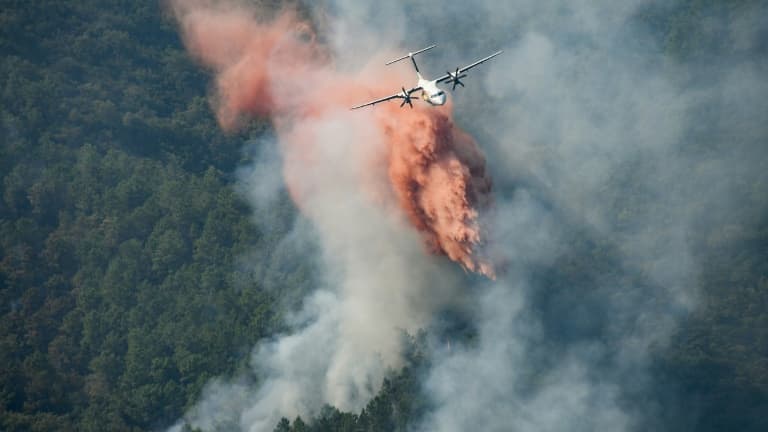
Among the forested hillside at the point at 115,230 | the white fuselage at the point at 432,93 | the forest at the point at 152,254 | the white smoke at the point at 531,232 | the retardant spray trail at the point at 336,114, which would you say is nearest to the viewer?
the white fuselage at the point at 432,93

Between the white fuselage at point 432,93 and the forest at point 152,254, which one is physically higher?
the forest at point 152,254

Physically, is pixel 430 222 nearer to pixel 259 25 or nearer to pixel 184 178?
pixel 259 25

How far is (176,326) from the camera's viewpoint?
120938mm

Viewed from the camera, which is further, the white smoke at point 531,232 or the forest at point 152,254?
the forest at point 152,254

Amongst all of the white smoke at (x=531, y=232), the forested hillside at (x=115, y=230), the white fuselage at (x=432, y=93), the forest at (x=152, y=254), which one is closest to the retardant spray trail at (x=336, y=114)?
the white fuselage at (x=432, y=93)

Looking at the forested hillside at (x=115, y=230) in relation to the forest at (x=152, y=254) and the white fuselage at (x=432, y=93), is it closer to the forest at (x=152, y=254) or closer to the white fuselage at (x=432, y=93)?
the forest at (x=152, y=254)

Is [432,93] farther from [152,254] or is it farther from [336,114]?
[152,254]

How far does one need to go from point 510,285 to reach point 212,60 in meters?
40.6

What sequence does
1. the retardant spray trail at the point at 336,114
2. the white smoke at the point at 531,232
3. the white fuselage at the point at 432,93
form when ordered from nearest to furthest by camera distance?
the white fuselage at the point at 432,93 → the retardant spray trail at the point at 336,114 → the white smoke at the point at 531,232

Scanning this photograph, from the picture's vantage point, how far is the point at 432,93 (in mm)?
89250

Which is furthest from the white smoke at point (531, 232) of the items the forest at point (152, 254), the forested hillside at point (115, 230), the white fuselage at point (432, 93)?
the white fuselage at point (432, 93)

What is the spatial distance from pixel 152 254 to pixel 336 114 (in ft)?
98.9

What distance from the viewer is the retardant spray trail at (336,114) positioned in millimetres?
90000

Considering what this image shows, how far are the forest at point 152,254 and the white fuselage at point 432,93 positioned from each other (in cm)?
1961
